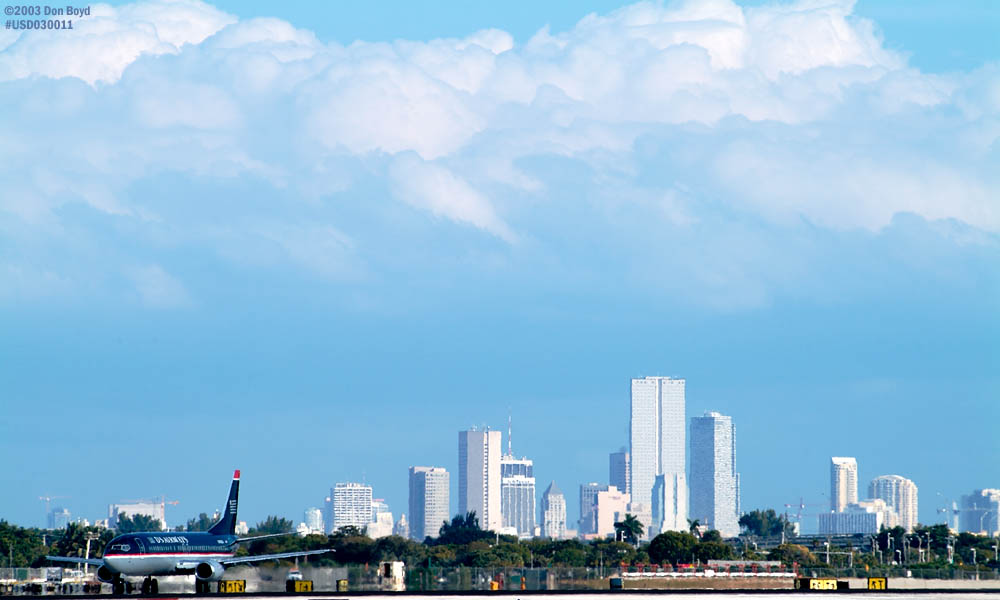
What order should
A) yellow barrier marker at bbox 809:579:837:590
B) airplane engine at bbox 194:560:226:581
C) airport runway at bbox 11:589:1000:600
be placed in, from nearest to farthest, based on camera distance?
airport runway at bbox 11:589:1000:600 < yellow barrier marker at bbox 809:579:837:590 < airplane engine at bbox 194:560:226:581

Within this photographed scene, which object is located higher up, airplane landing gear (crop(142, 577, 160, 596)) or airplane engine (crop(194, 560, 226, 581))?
airplane engine (crop(194, 560, 226, 581))

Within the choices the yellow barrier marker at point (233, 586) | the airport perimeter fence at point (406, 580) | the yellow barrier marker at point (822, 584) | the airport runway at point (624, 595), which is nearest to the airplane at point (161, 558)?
the yellow barrier marker at point (233, 586)

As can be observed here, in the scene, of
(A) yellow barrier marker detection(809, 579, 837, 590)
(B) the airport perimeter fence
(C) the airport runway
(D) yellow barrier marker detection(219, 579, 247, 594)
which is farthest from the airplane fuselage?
(A) yellow barrier marker detection(809, 579, 837, 590)

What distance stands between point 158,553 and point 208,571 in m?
4.83

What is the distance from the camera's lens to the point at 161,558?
109m

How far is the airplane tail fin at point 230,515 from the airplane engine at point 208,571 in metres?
7.81

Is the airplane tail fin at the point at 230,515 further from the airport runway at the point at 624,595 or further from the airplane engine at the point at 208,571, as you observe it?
the airport runway at the point at 624,595

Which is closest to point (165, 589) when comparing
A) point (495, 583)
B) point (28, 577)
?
point (28, 577)

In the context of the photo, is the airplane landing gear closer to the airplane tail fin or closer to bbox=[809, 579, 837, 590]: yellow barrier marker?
the airplane tail fin

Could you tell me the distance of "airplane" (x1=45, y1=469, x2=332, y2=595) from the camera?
108 meters

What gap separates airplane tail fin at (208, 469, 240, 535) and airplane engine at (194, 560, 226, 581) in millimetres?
7807

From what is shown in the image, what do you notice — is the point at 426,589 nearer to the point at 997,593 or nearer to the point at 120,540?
the point at 120,540

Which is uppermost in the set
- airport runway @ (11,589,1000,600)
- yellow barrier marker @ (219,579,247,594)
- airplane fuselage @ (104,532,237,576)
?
airplane fuselage @ (104,532,237,576)

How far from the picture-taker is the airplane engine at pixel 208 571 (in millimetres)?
112062
